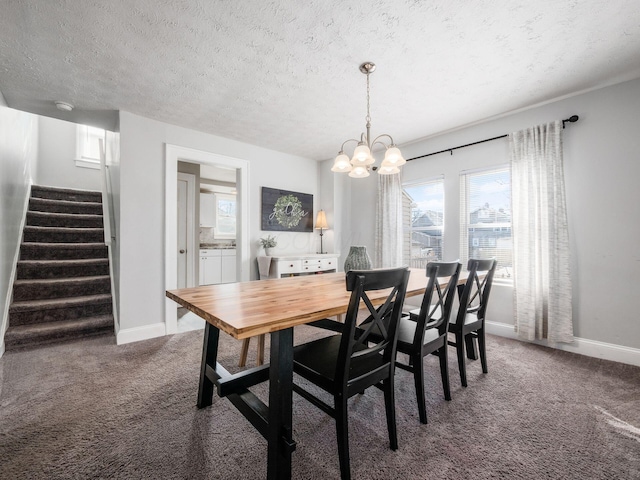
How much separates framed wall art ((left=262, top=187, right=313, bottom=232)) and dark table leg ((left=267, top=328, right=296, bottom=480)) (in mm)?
3035

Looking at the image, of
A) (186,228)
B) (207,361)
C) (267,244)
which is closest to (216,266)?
(186,228)

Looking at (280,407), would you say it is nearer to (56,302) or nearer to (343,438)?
(343,438)

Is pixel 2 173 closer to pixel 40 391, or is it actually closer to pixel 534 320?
pixel 40 391

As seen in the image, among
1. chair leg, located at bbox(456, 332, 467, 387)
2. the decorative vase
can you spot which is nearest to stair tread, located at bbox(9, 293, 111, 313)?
the decorative vase

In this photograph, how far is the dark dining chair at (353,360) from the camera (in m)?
1.17

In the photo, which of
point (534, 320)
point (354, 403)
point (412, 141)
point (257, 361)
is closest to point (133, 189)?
point (257, 361)

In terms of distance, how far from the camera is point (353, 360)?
4.35 feet

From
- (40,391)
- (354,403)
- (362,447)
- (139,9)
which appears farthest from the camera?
(40,391)

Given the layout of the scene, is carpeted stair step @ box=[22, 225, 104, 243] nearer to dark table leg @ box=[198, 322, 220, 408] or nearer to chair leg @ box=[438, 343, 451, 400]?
dark table leg @ box=[198, 322, 220, 408]

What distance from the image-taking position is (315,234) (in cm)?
473

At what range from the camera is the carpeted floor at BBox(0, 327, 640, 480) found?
127 cm

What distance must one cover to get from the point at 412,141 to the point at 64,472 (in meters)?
4.27

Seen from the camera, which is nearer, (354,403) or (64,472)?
(64,472)

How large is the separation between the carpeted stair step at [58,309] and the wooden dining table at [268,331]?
2.37m
